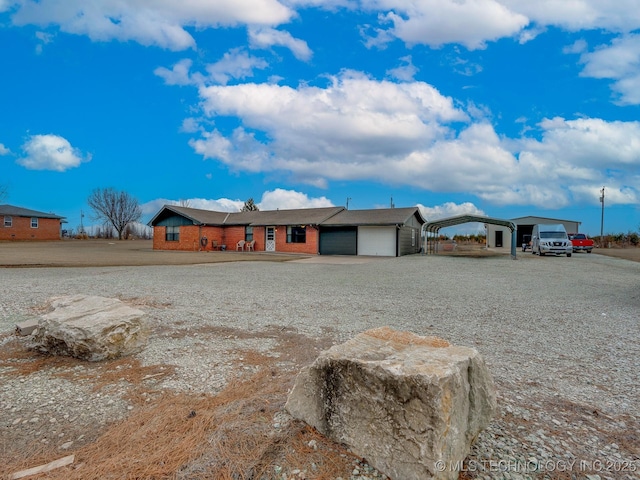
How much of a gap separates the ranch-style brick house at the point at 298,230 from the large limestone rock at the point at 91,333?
818 inches

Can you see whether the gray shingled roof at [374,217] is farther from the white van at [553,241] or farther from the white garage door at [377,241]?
the white van at [553,241]

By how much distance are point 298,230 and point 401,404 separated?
25388 mm

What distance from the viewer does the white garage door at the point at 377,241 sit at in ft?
80.7

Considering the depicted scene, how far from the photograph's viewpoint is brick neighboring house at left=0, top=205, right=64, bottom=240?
41250mm

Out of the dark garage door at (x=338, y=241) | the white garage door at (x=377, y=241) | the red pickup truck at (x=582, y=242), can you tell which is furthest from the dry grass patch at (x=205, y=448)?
the red pickup truck at (x=582, y=242)

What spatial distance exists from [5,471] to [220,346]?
8.17 feet

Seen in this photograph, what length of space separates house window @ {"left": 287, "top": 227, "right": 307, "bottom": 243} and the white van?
1677 centimetres

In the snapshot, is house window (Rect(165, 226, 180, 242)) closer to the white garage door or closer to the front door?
the front door

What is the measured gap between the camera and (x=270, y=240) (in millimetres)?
28703

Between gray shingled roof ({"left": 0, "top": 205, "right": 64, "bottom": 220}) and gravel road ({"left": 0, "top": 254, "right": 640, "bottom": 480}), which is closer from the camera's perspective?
gravel road ({"left": 0, "top": 254, "right": 640, "bottom": 480})

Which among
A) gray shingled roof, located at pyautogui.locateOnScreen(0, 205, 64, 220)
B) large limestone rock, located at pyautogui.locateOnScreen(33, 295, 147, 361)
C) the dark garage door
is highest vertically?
gray shingled roof, located at pyautogui.locateOnScreen(0, 205, 64, 220)

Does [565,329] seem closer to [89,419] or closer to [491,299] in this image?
[491,299]

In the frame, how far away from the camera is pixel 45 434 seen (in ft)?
8.66

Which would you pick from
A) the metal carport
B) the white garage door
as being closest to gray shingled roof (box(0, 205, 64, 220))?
the white garage door
